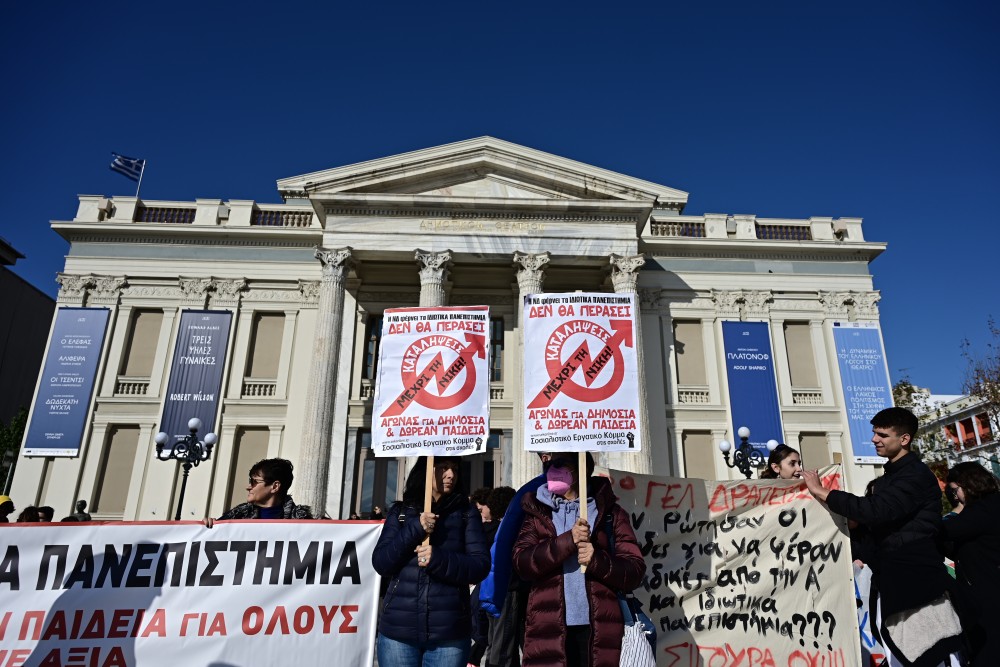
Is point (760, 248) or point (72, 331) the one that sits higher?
point (760, 248)

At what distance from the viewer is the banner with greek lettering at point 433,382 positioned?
16.0 feet

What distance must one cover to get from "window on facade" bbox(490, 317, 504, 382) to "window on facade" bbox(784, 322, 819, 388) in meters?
9.76

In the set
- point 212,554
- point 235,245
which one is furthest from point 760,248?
point 212,554

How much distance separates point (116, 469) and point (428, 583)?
1951cm

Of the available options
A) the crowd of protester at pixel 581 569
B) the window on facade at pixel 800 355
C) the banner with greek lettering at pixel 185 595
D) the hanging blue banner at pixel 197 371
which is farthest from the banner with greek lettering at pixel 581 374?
the window on facade at pixel 800 355

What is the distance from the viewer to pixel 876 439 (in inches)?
174

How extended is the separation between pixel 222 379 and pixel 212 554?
1681 cm

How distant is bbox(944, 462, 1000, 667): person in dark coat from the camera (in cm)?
412

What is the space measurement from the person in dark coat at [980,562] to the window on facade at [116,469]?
20982 millimetres

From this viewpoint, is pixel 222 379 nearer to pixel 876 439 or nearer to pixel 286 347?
pixel 286 347

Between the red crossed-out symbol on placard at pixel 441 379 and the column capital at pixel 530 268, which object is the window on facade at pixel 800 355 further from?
the red crossed-out symbol on placard at pixel 441 379

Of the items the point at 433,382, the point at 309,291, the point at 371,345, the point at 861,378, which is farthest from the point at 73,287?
the point at 861,378

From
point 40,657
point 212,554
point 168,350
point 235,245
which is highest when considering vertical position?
point 235,245

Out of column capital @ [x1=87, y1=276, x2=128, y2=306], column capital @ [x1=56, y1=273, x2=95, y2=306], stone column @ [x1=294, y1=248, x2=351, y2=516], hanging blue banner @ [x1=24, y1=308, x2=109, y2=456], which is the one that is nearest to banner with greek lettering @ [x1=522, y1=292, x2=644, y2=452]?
stone column @ [x1=294, y1=248, x2=351, y2=516]
